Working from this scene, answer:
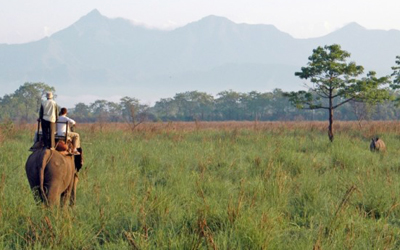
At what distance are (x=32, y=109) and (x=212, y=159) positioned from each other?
64.7m

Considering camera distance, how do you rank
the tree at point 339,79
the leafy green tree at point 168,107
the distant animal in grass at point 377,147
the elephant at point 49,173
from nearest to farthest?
the elephant at point 49,173
the distant animal in grass at point 377,147
the tree at point 339,79
the leafy green tree at point 168,107

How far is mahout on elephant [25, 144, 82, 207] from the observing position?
14.5ft

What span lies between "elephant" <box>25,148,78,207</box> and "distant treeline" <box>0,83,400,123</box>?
50.6 m

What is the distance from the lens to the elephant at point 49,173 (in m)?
A: 4.41

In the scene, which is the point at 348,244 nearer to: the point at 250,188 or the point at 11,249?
the point at 250,188

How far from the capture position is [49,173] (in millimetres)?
4457

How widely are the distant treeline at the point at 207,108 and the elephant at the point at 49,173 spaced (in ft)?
166

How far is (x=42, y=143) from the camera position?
4.47 metres

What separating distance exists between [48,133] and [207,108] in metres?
76.5

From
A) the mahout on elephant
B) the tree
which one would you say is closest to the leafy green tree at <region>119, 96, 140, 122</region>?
the tree

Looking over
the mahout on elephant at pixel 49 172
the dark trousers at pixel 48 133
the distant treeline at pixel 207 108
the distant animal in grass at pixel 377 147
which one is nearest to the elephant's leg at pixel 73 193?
the mahout on elephant at pixel 49 172

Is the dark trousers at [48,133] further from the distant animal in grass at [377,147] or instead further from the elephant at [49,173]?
the distant animal in grass at [377,147]

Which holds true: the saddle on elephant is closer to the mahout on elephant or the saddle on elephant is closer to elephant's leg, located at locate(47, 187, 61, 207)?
the mahout on elephant

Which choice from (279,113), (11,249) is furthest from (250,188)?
(279,113)
